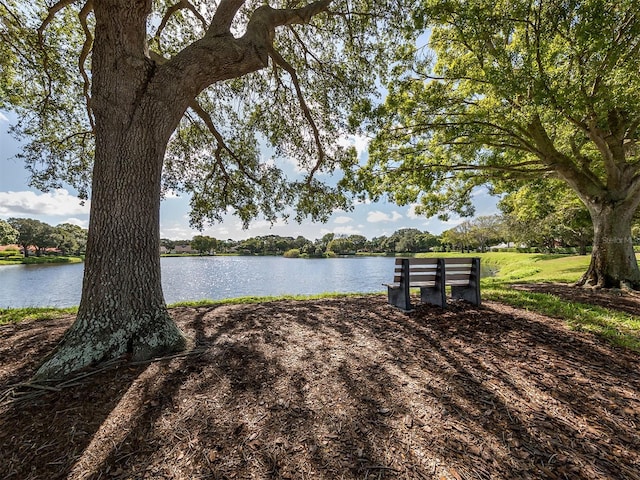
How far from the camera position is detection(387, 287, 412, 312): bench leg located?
4793 millimetres

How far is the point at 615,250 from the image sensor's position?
6.81m

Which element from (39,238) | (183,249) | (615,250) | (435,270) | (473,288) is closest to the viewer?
(435,270)

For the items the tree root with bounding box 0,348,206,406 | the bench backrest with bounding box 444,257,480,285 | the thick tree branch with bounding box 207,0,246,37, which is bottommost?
the tree root with bounding box 0,348,206,406

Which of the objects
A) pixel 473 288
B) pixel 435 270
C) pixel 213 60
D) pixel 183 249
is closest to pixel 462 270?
pixel 473 288

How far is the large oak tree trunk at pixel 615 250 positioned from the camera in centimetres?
672

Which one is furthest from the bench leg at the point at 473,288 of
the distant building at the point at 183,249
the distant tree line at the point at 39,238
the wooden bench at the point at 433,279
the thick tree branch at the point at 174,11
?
the distant building at the point at 183,249

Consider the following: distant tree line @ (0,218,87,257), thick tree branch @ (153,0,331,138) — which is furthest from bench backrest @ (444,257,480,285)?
distant tree line @ (0,218,87,257)

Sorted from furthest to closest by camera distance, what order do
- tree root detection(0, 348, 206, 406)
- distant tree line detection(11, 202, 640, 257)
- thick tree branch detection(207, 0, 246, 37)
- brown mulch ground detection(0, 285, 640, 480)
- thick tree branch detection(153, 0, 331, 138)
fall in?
distant tree line detection(11, 202, 640, 257) < thick tree branch detection(207, 0, 246, 37) < thick tree branch detection(153, 0, 331, 138) < tree root detection(0, 348, 206, 406) < brown mulch ground detection(0, 285, 640, 480)

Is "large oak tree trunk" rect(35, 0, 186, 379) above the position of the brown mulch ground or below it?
above

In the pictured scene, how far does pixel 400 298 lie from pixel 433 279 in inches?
29.2

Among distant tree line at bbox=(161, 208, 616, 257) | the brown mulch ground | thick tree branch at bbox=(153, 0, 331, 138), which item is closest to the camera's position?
the brown mulch ground

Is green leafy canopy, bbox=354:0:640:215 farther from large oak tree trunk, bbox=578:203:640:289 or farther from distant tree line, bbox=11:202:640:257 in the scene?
distant tree line, bbox=11:202:640:257

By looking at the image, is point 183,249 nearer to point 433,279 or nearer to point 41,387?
point 433,279

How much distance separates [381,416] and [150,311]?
2.75 meters
